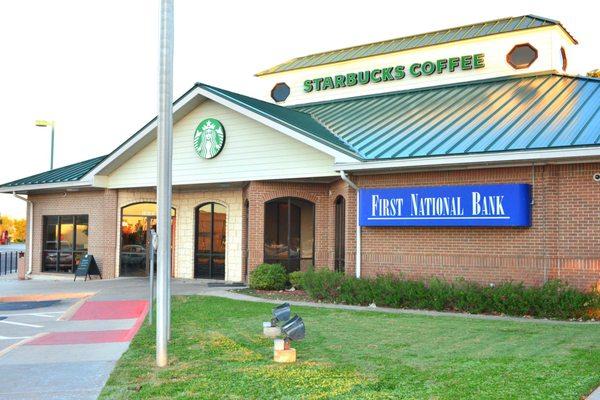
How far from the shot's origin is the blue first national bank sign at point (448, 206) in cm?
1431

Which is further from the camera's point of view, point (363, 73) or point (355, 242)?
point (363, 73)

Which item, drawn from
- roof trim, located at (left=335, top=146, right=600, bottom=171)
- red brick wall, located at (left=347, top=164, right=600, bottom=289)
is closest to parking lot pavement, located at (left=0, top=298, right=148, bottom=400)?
roof trim, located at (left=335, top=146, right=600, bottom=171)

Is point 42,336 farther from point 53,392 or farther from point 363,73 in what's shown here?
point 363,73

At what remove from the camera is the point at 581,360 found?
26.5ft

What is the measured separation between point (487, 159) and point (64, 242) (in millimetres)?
18161

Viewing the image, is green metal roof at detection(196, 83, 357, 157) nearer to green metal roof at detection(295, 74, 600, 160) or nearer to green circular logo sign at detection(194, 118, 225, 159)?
green metal roof at detection(295, 74, 600, 160)

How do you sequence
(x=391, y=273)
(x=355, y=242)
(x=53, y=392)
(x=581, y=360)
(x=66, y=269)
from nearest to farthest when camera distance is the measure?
1. (x=53, y=392)
2. (x=581, y=360)
3. (x=391, y=273)
4. (x=355, y=242)
5. (x=66, y=269)

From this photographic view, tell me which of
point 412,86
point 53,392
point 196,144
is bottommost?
point 53,392

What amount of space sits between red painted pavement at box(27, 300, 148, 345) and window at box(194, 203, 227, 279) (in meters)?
6.24

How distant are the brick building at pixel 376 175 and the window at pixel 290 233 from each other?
45 mm

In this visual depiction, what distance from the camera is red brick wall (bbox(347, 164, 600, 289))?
1378cm

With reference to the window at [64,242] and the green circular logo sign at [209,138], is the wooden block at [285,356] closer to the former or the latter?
the green circular logo sign at [209,138]

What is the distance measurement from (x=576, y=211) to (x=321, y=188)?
8176 mm

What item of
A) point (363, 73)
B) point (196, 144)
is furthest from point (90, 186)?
point (363, 73)
